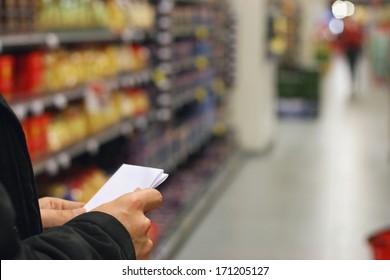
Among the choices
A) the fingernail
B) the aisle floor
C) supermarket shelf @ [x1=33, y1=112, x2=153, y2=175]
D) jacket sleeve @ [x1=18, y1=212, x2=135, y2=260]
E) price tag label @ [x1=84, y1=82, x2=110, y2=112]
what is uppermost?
jacket sleeve @ [x1=18, y1=212, x2=135, y2=260]

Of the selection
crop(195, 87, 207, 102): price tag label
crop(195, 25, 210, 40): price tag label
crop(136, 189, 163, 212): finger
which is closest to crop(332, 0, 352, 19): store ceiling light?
crop(195, 25, 210, 40): price tag label

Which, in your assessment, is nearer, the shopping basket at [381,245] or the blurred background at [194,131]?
the shopping basket at [381,245]

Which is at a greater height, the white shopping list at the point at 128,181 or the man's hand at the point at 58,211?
the white shopping list at the point at 128,181

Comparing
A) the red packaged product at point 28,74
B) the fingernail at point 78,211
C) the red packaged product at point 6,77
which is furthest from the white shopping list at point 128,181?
the red packaged product at point 28,74

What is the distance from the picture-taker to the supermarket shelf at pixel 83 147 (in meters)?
4.09

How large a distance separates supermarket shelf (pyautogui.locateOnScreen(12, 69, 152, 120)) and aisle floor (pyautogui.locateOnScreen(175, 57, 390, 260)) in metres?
1.35

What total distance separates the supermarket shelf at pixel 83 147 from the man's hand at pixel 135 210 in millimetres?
2477

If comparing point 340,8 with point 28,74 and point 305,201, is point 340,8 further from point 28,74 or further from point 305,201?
point 28,74

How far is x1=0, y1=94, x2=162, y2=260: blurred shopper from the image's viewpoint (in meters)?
1.34

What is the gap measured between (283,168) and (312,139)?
229cm

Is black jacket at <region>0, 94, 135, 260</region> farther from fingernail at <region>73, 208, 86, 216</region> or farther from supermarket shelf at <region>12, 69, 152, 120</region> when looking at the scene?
supermarket shelf at <region>12, 69, 152, 120</region>

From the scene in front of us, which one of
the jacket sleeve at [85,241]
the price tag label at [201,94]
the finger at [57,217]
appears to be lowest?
the price tag label at [201,94]

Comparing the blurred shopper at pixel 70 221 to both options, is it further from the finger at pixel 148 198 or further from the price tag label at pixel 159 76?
the price tag label at pixel 159 76

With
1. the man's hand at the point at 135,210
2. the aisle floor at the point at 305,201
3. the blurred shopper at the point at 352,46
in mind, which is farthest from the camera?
the blurred shopper at the point at 352,46
